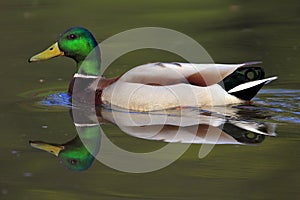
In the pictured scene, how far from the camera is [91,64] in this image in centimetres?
1012

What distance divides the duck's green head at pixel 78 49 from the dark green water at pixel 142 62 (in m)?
0.48

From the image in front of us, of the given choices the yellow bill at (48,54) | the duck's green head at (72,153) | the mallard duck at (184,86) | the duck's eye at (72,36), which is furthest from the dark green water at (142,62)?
the duck's eye at (72,36)

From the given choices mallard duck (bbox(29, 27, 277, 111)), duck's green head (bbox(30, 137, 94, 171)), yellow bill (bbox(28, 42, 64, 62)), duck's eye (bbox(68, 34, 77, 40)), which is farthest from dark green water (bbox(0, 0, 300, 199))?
duck's eye (bbox(68, 34, 77, 40))

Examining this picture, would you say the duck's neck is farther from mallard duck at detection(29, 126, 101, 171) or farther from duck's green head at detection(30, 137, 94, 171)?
duck's green head at detection(30, 137, 94, 171)

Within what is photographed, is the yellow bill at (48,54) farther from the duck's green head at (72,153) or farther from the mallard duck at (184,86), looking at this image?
the duck's green head at (72,153)

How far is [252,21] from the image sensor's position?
44.9 ft

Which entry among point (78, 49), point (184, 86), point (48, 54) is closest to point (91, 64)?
point (78, 49)

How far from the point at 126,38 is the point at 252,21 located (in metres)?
2.22

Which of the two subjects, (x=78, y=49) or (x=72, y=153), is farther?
(x=78, y=49)

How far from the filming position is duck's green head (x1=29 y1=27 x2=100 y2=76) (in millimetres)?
9969

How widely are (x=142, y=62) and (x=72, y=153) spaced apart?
3.97 m

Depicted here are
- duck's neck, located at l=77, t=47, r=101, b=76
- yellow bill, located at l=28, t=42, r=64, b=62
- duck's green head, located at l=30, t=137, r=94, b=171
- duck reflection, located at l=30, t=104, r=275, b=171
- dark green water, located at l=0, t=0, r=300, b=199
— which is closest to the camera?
dark green water, located at l=0, t=0, r=300, b=199

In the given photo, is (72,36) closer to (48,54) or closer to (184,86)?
(48,54)

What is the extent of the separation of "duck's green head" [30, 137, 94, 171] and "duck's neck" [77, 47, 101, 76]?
7.18 feet
